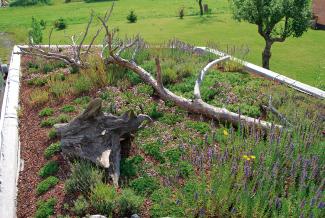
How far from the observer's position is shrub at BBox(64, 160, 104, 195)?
5.16 metres

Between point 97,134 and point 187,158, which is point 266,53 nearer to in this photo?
point 187,158

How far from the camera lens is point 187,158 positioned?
A: 226 inches

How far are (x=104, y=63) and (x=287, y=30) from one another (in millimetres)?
5710

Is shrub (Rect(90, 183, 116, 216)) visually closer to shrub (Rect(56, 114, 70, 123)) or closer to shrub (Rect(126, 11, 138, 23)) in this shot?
shrub (Rect(56, 114, 70, 123))

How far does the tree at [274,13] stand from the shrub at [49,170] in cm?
760

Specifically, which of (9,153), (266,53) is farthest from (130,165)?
(266,53)

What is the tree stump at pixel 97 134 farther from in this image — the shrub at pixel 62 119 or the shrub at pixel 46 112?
the shrub at pixel 46 112

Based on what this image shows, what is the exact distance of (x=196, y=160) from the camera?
4.93 m

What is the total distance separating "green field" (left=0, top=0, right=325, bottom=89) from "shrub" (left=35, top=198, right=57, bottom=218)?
7.34m

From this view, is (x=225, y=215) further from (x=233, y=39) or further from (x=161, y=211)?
(x=233, y=39)

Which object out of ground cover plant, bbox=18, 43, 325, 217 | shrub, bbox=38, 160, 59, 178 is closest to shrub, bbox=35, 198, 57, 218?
ground cover plant, bbox=18, 43, 325, 217

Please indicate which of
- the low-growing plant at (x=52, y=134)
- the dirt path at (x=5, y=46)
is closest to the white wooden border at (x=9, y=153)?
the low-growing plant at (x=52, y=134)

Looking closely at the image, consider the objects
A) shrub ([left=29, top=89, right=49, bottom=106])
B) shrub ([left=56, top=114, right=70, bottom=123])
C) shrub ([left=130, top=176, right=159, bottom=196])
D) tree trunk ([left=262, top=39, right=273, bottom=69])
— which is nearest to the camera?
shrub ([left=130, top=176, right=159, bottom=196])

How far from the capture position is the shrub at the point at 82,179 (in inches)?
203
